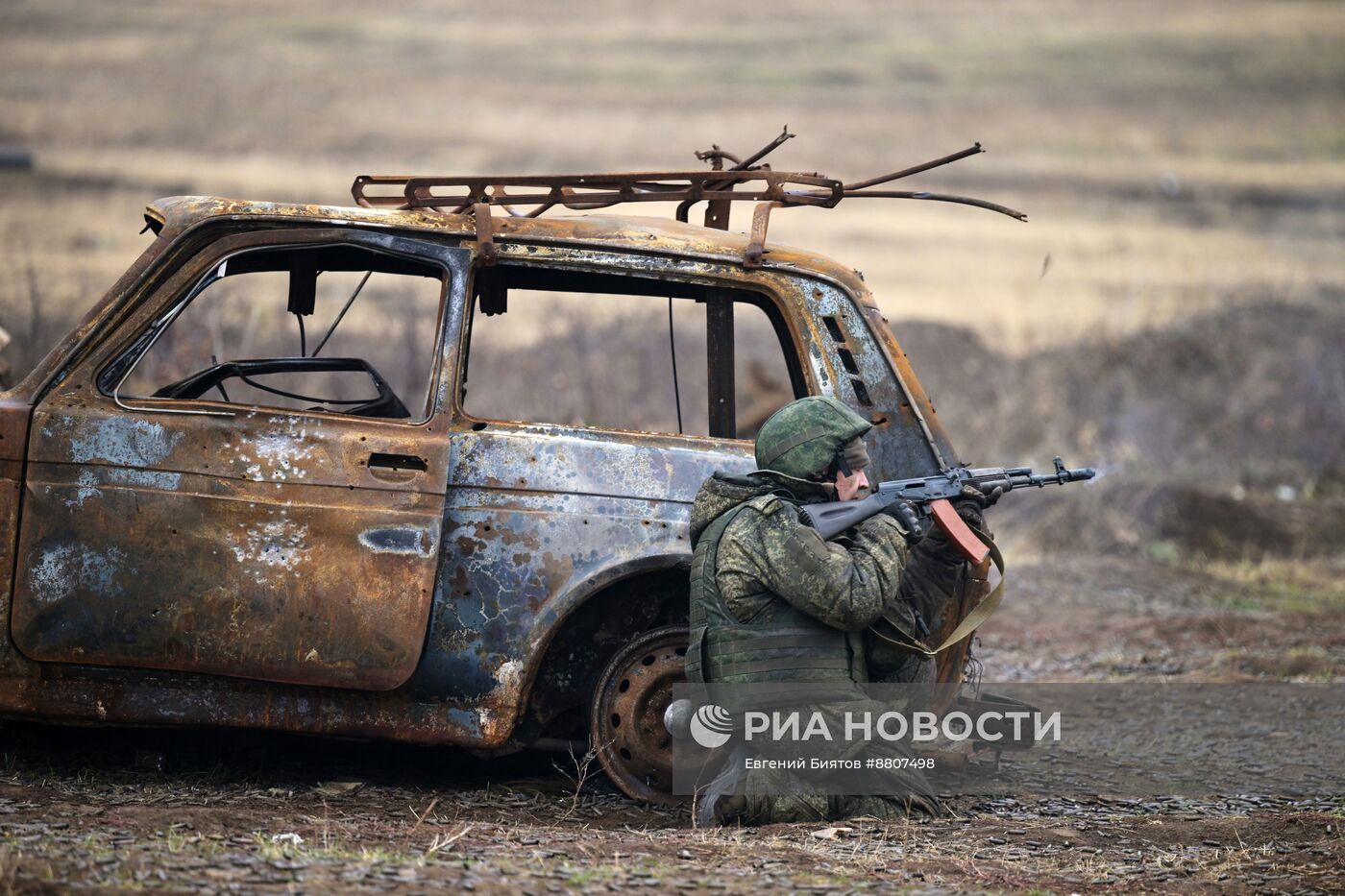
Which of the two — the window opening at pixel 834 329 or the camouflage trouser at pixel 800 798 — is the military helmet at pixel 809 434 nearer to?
the window opening at pixel 834 329

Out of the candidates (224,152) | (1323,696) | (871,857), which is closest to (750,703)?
(871,857)

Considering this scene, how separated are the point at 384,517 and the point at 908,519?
176 centimetres

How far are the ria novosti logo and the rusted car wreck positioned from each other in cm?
21

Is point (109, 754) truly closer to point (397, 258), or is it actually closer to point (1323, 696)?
point (397, 258)

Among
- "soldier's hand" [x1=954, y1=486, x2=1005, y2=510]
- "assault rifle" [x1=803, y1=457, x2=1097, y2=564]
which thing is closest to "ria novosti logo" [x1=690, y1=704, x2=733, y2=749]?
"assault rifle" [x1=803, y1=457, x2=1097, y2=564]

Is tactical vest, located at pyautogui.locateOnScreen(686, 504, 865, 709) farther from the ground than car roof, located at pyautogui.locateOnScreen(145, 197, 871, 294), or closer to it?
closer to it

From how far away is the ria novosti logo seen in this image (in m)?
4.99

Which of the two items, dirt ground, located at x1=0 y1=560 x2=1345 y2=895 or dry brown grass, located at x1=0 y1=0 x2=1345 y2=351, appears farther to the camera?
dry brown grass, located at x1=0 y1=0 x2=1345 y2=351

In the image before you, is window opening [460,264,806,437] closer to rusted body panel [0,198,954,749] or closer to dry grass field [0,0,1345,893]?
dry grass field [0,0,1345,893]

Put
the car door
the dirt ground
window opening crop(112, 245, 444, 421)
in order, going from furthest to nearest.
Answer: window opening crop(112, 245, 444, 421) < the car door < the dirt ground

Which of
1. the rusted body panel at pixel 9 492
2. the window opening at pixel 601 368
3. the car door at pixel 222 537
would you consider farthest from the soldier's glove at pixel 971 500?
the window opening at pixel 601 368

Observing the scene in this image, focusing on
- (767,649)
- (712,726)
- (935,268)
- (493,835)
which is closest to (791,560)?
(767,649)

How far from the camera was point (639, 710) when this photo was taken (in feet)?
17.1

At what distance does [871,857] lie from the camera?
14.4 ft
